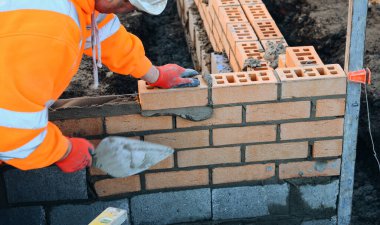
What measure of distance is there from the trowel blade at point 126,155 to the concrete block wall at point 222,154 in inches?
6.0

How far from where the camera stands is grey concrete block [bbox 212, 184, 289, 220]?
12.6ft

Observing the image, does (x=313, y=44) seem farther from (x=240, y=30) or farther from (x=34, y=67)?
(x=34, y=67)

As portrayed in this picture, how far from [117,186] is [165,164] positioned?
342 mm

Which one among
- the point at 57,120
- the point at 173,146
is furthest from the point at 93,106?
the point at 173,146

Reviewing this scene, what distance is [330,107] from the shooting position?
11.8ft

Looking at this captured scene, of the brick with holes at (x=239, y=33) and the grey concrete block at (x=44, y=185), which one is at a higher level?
the brick with holes at (x=239, y=33)

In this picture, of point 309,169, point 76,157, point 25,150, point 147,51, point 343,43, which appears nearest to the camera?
point 25,150

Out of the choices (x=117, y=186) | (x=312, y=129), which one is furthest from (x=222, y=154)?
(x=117, y=186)

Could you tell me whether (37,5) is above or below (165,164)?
above

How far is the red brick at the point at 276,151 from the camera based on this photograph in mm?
3697

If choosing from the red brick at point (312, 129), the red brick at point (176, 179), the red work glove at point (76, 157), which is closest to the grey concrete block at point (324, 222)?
the red brick at point (312, 129)

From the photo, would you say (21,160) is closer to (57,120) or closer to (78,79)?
(57,120)

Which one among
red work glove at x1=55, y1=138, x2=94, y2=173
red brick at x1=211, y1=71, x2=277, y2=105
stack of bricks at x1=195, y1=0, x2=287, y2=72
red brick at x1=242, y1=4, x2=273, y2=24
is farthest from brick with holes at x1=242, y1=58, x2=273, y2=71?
red work glove at x1=55, y1=138, x2=94, y2=173

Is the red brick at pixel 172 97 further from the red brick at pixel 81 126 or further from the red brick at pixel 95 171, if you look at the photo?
the red brick at pixel 95 171
